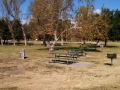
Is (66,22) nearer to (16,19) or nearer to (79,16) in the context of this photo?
(79,16)

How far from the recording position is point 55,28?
29562 mm

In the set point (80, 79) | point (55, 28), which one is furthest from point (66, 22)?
point (80, 79)

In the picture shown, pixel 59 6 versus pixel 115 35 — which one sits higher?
pixel 59 6

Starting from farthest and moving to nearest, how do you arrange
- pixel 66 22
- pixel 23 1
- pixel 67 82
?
pixel 23 1 → pixel 66 22 → pixel 67 82

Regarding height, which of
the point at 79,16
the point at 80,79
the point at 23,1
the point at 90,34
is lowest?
the point at 80,79

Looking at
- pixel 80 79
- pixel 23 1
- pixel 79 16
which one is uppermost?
pixel 23 1

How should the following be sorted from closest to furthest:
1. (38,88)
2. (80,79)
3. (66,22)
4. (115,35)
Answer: (38,88)
(80,79)
(66,22)
(115,35)

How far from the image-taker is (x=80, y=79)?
9781mm

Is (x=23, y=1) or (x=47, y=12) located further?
(x=23, y=1)

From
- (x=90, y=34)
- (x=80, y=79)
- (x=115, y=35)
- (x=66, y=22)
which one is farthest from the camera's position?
(x=115, y=35)

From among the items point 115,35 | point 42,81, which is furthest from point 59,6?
point 42,81

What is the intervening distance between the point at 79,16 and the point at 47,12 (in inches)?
159

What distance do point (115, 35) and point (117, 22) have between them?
8.03ft

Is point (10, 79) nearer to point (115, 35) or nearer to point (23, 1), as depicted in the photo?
point (115, 35)
